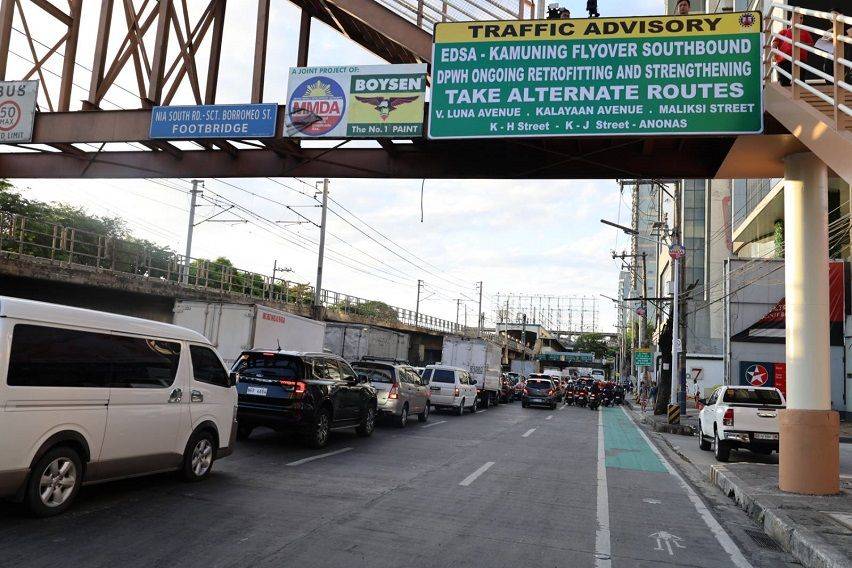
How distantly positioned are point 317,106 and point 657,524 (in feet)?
27.3

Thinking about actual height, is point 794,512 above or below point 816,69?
below

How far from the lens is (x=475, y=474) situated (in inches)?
436

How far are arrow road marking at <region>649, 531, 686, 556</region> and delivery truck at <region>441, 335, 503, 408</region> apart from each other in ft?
79.9

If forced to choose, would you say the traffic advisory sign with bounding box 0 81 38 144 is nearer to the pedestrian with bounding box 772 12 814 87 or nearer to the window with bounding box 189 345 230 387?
the window with bounding box 189 345 230 387

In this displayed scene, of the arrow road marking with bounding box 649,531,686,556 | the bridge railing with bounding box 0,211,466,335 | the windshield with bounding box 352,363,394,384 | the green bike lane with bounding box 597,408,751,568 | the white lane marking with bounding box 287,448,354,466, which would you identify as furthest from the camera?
the bridge railing with bounding box 0,211,466,335

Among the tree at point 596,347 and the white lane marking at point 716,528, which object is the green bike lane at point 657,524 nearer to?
the white lane marking at point 716,528

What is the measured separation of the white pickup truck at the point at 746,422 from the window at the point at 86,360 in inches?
460

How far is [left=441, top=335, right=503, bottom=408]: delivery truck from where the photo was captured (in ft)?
107

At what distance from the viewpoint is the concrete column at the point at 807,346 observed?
31.2 feet

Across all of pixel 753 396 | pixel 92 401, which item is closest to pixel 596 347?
pixel 753 396

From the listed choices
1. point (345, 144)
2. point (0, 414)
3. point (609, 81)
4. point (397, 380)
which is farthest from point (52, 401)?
point (397, 380)

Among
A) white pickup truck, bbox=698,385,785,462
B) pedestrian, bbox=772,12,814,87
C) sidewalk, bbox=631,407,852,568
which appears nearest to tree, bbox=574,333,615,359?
white pickup truck, bbox=698,385,785,462

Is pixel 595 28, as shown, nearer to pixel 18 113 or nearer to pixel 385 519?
pixel 385 519

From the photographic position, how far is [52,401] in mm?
6516
